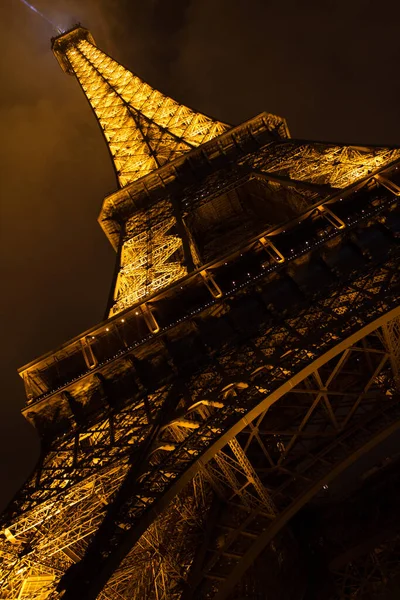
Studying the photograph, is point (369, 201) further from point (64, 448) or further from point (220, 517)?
point (64, 448)

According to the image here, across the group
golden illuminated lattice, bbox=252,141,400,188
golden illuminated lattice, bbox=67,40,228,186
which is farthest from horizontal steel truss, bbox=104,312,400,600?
golden illuminated lattice, bbox=67,40,228,186

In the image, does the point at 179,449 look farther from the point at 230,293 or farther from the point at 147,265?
the point at 147,265

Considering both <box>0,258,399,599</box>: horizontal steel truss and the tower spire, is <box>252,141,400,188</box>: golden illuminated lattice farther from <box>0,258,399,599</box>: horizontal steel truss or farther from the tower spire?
the tower spire

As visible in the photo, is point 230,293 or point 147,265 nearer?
point 230,293

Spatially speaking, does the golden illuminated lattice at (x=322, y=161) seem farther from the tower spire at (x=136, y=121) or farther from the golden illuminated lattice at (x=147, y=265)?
the tower spire at (x=136, y=121)

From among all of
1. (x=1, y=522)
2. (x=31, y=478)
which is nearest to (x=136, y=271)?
(x=31, y=478)

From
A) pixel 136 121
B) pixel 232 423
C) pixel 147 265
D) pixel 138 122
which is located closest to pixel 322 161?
pixel 147 265
